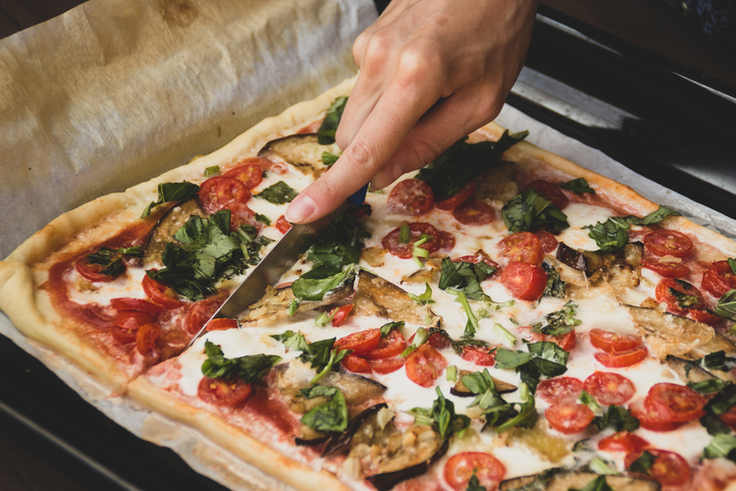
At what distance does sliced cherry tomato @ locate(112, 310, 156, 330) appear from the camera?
2.83 m

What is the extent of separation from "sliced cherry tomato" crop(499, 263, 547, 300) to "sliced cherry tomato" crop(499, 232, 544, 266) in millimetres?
74

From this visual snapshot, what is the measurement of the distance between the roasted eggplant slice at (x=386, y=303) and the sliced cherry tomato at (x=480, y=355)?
0.69ft

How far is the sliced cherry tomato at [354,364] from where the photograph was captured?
2646mm

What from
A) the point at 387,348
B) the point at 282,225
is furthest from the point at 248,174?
the point at 387,348

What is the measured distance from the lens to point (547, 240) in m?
3.31

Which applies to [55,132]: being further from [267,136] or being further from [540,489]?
[540,489]

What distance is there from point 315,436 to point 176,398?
0.67m

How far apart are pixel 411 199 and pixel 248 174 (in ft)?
3.47

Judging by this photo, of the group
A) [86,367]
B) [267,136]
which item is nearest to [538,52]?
[267,136]

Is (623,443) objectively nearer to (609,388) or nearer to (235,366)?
(609,388)

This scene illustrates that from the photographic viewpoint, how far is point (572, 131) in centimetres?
438

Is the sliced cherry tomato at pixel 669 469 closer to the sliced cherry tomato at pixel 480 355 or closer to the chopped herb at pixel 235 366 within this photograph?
the sliced cherry tomato at pixel 480 355

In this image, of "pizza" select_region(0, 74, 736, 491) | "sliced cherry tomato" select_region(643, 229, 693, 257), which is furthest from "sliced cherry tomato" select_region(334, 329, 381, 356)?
"sliced cherry tomato" select_region(643, 229, 693, 257)

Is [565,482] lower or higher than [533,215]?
lower
